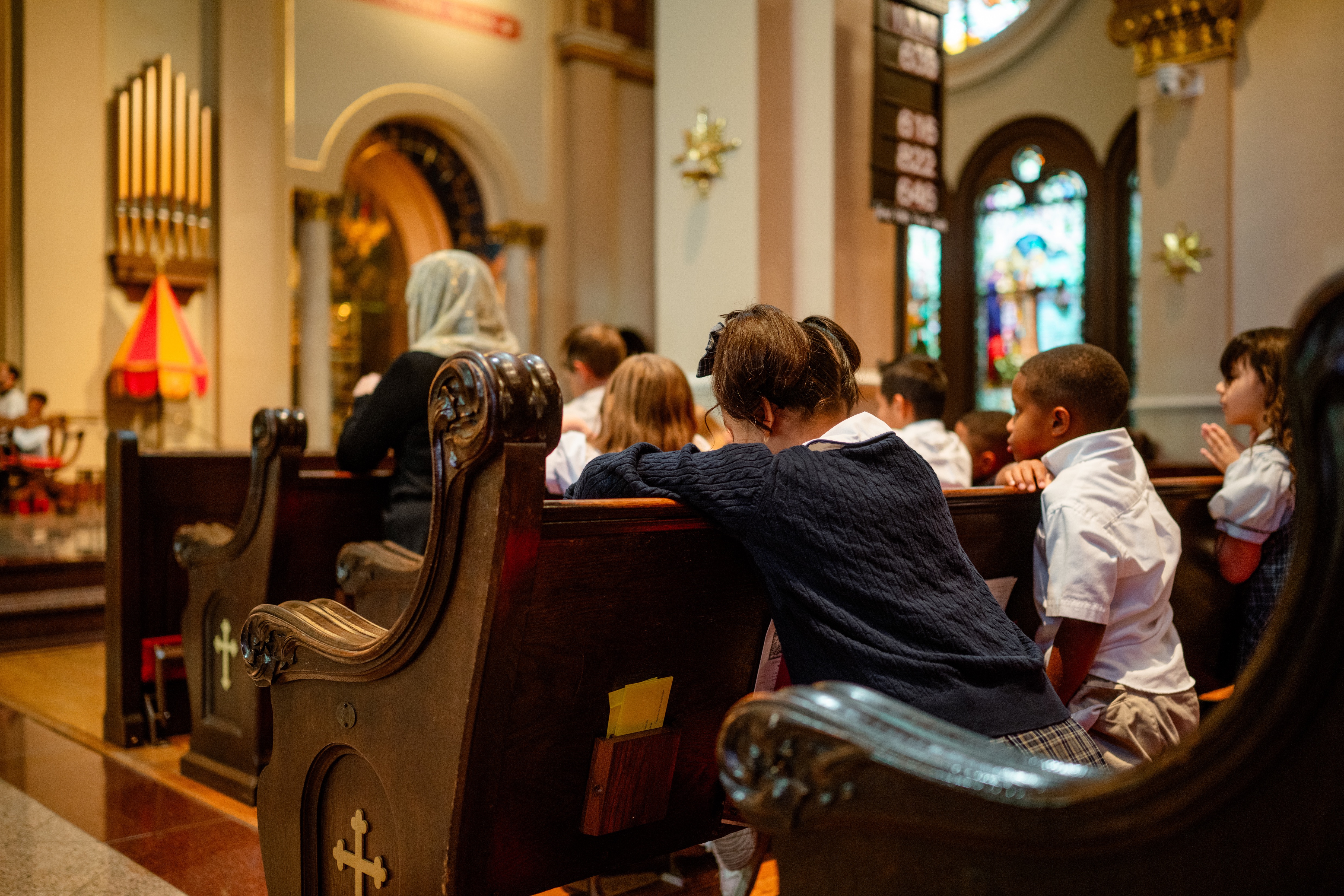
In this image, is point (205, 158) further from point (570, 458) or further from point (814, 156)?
point (570, 458)

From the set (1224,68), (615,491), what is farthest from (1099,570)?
(1224,68)

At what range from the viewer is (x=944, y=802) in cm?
78

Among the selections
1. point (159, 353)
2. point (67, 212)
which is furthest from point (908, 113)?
point (67, 212)

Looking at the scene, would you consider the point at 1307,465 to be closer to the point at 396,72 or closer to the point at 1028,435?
the point at 1028,435

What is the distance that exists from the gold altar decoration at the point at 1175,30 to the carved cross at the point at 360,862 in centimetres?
827

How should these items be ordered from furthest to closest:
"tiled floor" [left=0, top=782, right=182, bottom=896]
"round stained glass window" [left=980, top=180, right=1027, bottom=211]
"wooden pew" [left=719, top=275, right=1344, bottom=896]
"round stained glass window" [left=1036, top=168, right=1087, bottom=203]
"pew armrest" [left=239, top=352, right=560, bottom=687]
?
"round stained glass window" [left=980, top=180, right=1027, bottom=211]
"round stained glass window" [left=1036, top=168, right=1087, bottom=203]
"tiled floor" [left=0, top=782, right=182, bottom=896]
"pew armrest" [left=239, top=352, right=560, bottom=687]
"wooden pew" [left=719, top=275, right=1344, bottom=896]

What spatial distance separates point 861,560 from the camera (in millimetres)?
1312

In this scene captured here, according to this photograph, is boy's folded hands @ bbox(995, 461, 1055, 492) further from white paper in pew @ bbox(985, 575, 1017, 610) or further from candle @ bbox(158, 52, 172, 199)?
candle @ bbox(158, 52, 172, 199)

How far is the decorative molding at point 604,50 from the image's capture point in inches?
413

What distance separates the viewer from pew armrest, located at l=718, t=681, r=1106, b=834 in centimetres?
78

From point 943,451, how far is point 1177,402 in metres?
5.23

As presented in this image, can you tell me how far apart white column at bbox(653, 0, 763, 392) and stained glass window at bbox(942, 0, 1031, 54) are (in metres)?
7.65

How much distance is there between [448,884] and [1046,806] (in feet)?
2.78

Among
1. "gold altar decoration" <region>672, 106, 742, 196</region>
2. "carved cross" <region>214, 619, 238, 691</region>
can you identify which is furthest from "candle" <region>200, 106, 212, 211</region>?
"carved cross" <region>214, 619, 238, 691</region>
